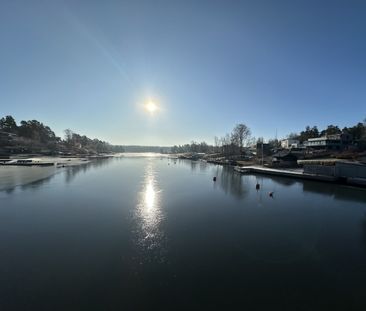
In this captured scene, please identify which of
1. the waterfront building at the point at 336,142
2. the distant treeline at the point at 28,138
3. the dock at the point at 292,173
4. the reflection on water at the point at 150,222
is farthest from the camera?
the distant treeline at the point at 28,138

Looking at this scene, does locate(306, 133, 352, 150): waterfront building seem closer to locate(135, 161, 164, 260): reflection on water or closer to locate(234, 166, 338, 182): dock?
locate(234, 166, 338, 182): dock

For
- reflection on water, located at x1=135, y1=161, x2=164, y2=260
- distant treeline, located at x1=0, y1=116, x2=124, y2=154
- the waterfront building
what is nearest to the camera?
reflection on water, located at x1=135, y1=161, x2=164, y2=260

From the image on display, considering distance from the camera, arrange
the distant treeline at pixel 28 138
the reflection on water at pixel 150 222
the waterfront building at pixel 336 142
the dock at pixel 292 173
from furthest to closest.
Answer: the distant treeline at pixel 28 138, the waterfront building at pixel 336 142, the dock at pixel 292 173, the reflection on water at pixel 150 222

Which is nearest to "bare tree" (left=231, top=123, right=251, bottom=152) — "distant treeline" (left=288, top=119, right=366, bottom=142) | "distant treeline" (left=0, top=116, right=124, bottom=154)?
"distant treeline" (left=288, top=119, right=366, bottom=142)

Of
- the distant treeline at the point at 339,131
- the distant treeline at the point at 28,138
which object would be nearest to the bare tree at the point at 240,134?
the distant treeline at the point at 339,131

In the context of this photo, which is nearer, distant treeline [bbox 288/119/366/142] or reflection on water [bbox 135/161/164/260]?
reflection on water [bbox 135/161/164/260]

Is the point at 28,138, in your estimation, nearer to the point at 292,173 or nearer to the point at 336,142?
the point at 292,173

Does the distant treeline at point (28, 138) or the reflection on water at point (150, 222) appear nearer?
the reflection on water at point (150, 222)

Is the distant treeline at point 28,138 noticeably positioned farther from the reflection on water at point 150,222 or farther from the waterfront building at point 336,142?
the waterfront building at point 336,142

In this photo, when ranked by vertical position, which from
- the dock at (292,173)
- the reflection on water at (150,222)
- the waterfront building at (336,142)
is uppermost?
the waterfront building at (336,142)

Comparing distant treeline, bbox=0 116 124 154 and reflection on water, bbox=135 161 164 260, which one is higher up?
distant treeline, bbox=0 116 124 154

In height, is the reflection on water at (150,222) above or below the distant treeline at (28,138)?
below

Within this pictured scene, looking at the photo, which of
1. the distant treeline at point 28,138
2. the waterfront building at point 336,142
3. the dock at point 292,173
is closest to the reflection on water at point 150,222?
the dock at point 292,173

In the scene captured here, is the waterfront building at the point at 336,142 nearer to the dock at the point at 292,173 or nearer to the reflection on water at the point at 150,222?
the dock at the point at 292,173
